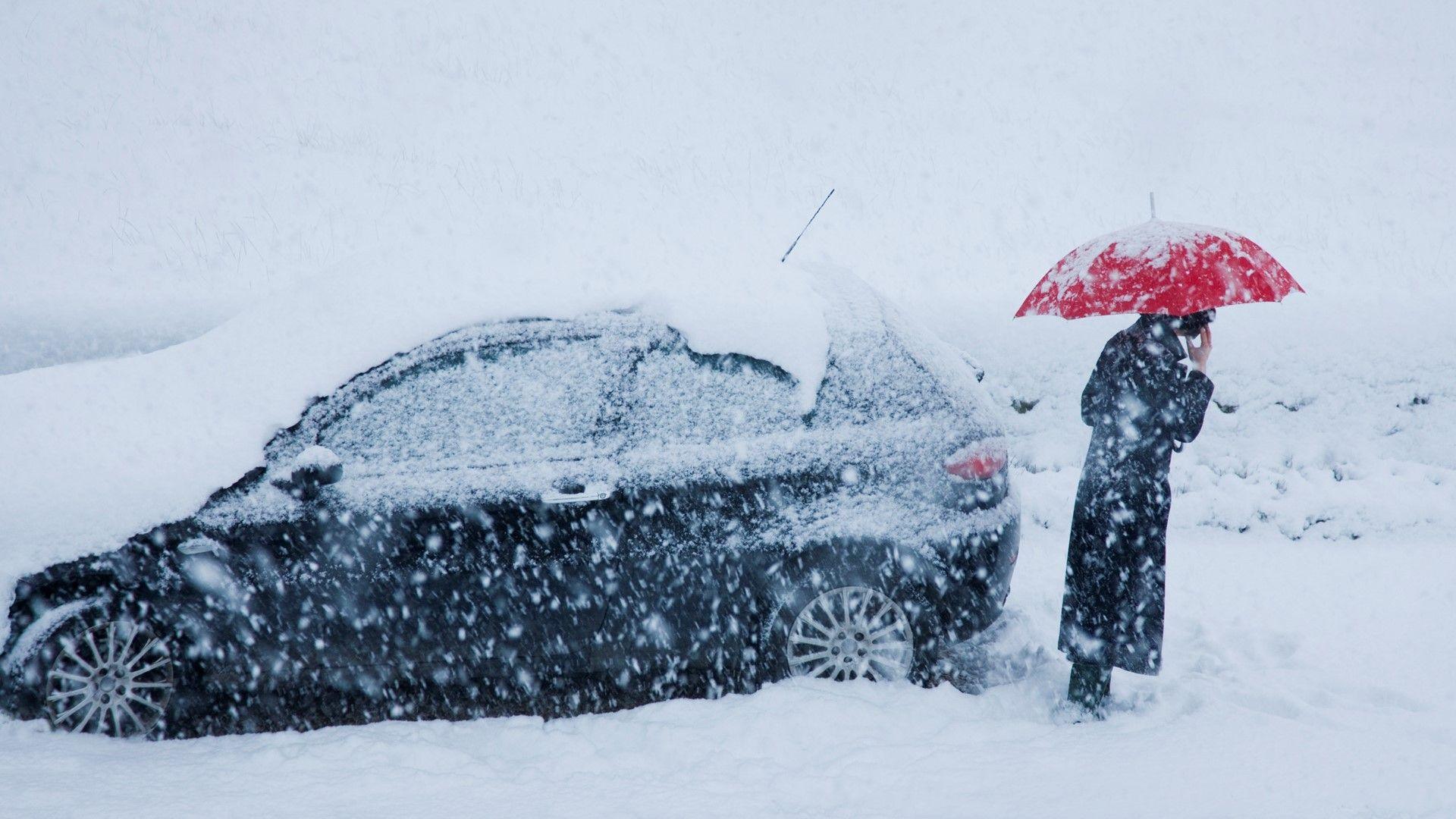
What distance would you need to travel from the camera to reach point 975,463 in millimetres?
3350

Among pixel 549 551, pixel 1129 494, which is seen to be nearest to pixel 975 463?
pixel 1129 494

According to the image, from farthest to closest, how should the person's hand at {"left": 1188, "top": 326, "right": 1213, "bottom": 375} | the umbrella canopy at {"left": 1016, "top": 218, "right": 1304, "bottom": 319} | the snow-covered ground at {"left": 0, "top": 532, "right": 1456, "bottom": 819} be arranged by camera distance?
the person's hand at {"left": 1188, "top": 326, "right": 1213, "bottom": 375}, the umbrella canopy at {"left": 1016, "top": 218, "right": 1304, "bottom": 319}, the snow-covered ground at {"left": 0, "top": 532, "right": 1456, "bottom": 819}

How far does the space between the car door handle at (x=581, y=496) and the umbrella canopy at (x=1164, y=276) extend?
5.31 feet

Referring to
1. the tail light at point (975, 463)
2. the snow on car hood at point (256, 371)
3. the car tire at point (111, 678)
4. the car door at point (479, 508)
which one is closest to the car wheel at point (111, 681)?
the car tire at point (111, 678)

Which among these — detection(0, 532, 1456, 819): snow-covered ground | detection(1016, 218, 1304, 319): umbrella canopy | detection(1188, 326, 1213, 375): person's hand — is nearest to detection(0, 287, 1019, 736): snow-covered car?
detection(0, 532, 1456, 819): snow-covered ground

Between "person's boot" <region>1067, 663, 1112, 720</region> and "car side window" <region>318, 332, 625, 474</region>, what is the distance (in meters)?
1.95

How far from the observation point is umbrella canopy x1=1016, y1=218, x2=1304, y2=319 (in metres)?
2.94

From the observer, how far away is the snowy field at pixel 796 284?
9.81 feet

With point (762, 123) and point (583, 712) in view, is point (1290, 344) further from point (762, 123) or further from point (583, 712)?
point (762, 123)

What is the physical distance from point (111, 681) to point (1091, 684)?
3.45 meters

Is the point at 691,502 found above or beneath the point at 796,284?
beneath

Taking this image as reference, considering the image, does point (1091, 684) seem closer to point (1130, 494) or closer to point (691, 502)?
point (1130, 494)

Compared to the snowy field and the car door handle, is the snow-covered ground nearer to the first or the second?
the snowy field

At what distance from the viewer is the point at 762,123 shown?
15664 mm
